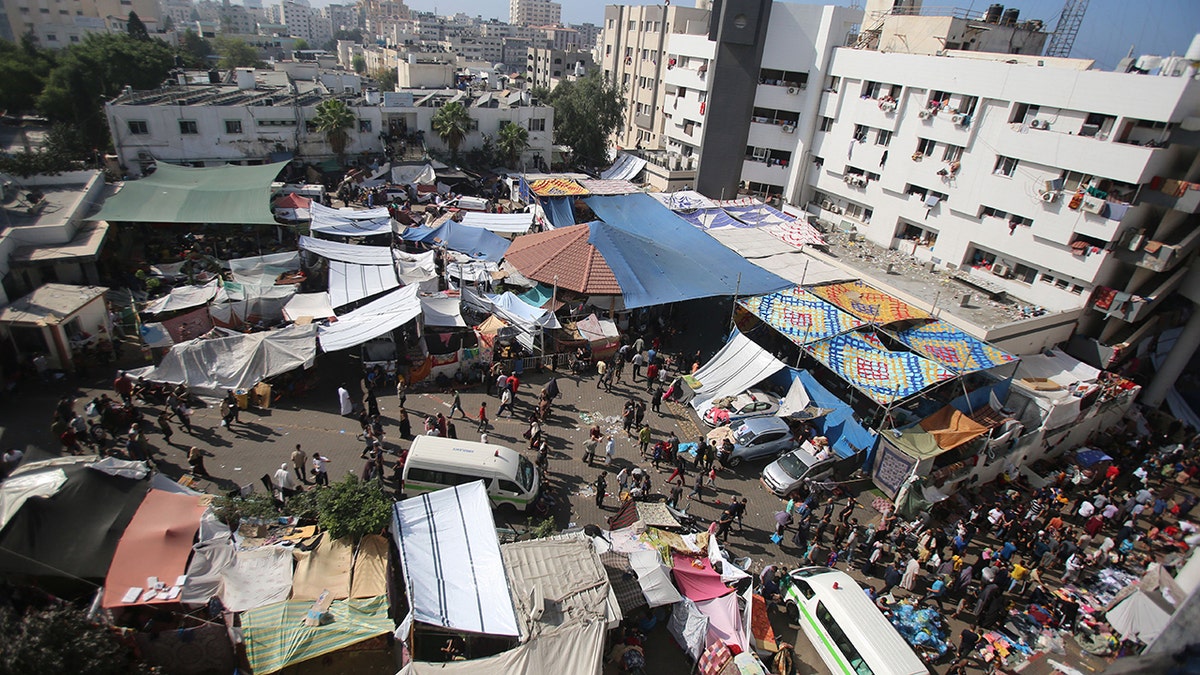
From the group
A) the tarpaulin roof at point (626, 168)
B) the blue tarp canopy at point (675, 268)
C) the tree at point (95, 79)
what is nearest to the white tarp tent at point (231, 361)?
the blue tarp canopy at point (675, 268)

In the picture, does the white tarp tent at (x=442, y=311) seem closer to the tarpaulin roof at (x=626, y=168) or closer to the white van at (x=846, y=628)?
the white van at (x=846, y=628)

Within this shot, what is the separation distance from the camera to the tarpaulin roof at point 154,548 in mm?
9040

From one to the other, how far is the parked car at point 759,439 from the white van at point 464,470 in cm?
597

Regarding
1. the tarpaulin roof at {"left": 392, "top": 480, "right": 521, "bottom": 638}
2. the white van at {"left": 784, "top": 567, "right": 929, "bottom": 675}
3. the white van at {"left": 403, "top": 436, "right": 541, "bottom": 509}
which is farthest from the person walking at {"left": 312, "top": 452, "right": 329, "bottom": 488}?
the white van at {"left": 784, "top": 567, "right": 929, "bottom": 675}

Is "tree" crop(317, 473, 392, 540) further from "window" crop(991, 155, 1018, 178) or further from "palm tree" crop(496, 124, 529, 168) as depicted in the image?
"palm tree" crop(496, 124, 529, 168)

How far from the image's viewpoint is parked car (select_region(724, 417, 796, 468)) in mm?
16109

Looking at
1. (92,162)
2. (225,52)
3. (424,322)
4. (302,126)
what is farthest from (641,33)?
(225,52)

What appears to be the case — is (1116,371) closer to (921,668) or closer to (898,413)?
(898,413)

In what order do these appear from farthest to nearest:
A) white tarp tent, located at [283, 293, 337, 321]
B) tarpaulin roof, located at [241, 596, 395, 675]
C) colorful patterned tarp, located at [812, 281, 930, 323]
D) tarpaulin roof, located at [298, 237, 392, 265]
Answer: tarpaulin roof, located at [298, 237, 392, 265]
colorful patterned tarp, located at [812, 281, 930, 323]
white tarp tent, located at [283, 293, 337, 321]
tarpaulin roof, located at [241, 596, 395, 675]

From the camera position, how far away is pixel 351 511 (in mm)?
10445

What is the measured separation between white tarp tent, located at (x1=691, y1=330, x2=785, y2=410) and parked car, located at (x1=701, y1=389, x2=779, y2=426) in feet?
1.12

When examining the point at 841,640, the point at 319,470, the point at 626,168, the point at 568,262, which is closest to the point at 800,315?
the point at 568,262

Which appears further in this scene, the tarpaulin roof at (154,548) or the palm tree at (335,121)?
the palm tree at (335,121)

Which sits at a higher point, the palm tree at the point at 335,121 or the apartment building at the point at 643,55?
the apartment building at the point at 643,55
